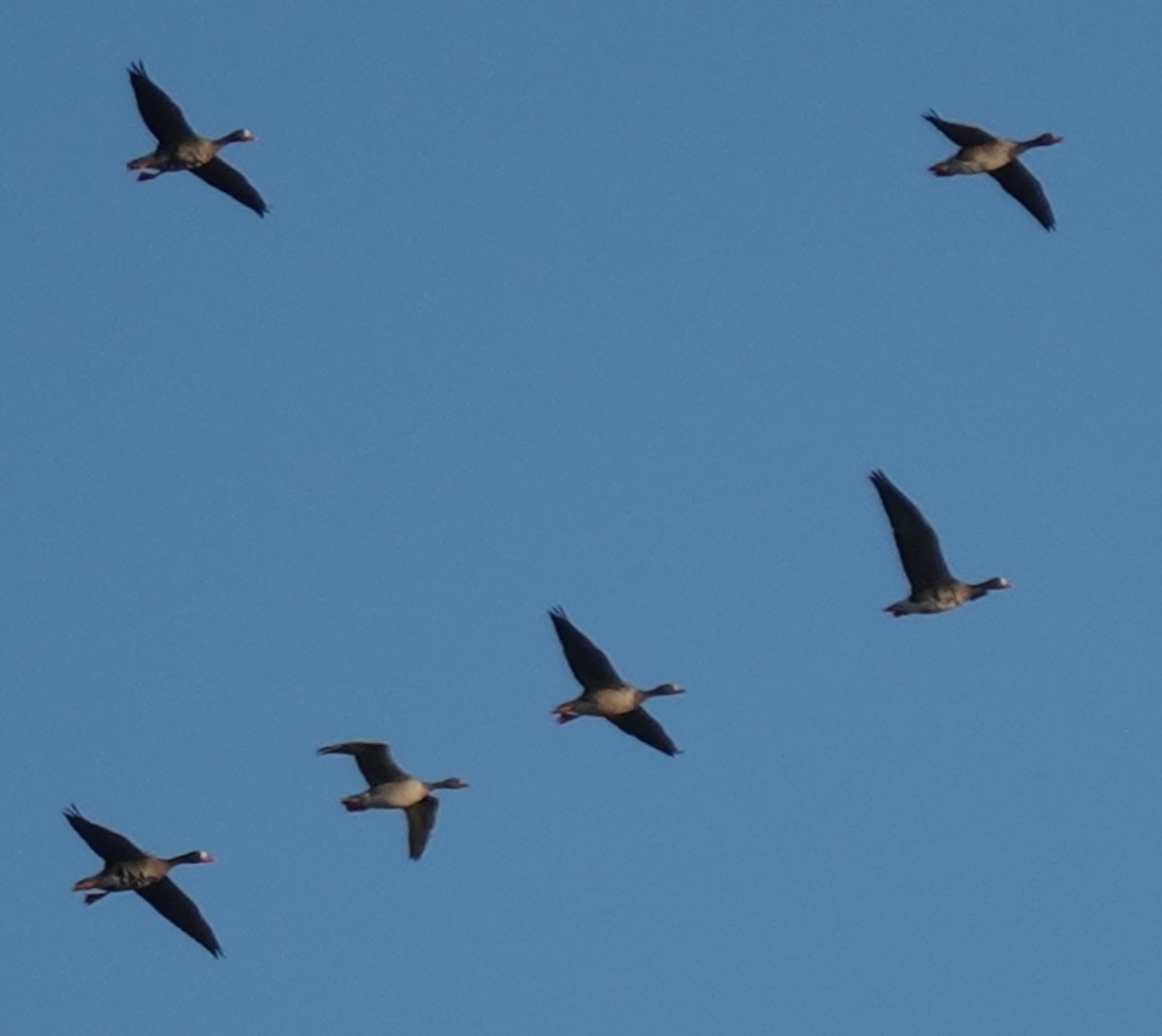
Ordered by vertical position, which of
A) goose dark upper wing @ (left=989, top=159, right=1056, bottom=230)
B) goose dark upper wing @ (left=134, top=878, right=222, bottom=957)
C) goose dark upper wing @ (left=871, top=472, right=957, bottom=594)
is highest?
goose dark upper wing @ (left=989, top=159, right=1056, bottom=230)

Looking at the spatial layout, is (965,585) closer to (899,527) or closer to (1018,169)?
(899,527)

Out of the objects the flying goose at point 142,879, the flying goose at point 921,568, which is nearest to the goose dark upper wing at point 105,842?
the flying goose at point 142,879

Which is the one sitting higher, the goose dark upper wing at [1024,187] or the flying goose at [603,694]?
the goose dark upper wing at [1024,187]

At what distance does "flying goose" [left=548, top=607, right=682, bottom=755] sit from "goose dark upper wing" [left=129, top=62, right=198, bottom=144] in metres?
6.64

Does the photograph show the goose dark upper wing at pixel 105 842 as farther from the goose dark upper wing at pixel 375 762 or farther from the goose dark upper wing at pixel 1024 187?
the goose dark upper wing at pixel 1024 187

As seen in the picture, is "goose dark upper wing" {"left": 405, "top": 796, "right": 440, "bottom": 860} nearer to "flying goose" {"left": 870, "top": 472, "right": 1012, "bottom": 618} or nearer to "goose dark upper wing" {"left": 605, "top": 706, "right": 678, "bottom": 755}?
"goose dark upper wing" {"left": 605, "top": 706, "right": 678, "bottom": 755}

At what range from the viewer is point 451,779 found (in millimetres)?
35906

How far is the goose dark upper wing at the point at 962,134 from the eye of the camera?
35.3 meters

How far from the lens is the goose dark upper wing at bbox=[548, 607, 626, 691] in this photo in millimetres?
33344

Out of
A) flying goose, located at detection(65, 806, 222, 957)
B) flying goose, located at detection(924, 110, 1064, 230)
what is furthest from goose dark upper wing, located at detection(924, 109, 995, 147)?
flying goose, located at detection(65, 806, 222, 957)

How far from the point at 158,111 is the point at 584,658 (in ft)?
23.9

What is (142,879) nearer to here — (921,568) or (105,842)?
(105,842)

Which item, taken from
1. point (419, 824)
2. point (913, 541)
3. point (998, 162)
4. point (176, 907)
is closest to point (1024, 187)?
point (998, 162)

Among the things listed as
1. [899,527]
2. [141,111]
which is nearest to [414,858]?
[899,527]
